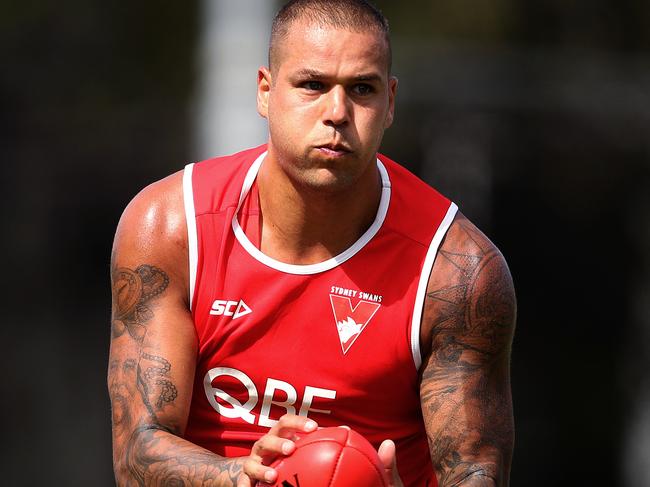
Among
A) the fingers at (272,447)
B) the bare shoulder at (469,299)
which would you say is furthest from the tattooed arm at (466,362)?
the fingers at (272,447)

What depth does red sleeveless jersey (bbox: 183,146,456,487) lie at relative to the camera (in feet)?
18.4

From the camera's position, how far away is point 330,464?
4973mm

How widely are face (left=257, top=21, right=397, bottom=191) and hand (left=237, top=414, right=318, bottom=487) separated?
956 millimetres

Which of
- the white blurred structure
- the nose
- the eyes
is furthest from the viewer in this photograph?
the white blurred structure

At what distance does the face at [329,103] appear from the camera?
210 inches

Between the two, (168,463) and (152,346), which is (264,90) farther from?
(168,463)

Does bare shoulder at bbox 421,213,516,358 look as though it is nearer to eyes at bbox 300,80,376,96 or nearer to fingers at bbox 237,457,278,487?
eyes at bbox 300,80,376,96

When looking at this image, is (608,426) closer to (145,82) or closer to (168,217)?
(145,82)

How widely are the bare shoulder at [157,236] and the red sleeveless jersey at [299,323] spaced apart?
0.05 meters

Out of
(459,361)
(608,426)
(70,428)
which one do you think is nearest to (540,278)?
(608,426)

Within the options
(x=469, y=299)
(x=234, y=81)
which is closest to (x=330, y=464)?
(x=469, y=299)

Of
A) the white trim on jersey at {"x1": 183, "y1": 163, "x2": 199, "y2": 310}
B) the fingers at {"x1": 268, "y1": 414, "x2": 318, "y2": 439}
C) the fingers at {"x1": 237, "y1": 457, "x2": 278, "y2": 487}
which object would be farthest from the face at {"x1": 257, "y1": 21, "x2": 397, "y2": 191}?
the fingers at {"x1": 237, "y1": 457, "x2": 278, "y2": 487}

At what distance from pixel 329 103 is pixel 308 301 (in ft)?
2.72

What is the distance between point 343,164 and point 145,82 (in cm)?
1002
